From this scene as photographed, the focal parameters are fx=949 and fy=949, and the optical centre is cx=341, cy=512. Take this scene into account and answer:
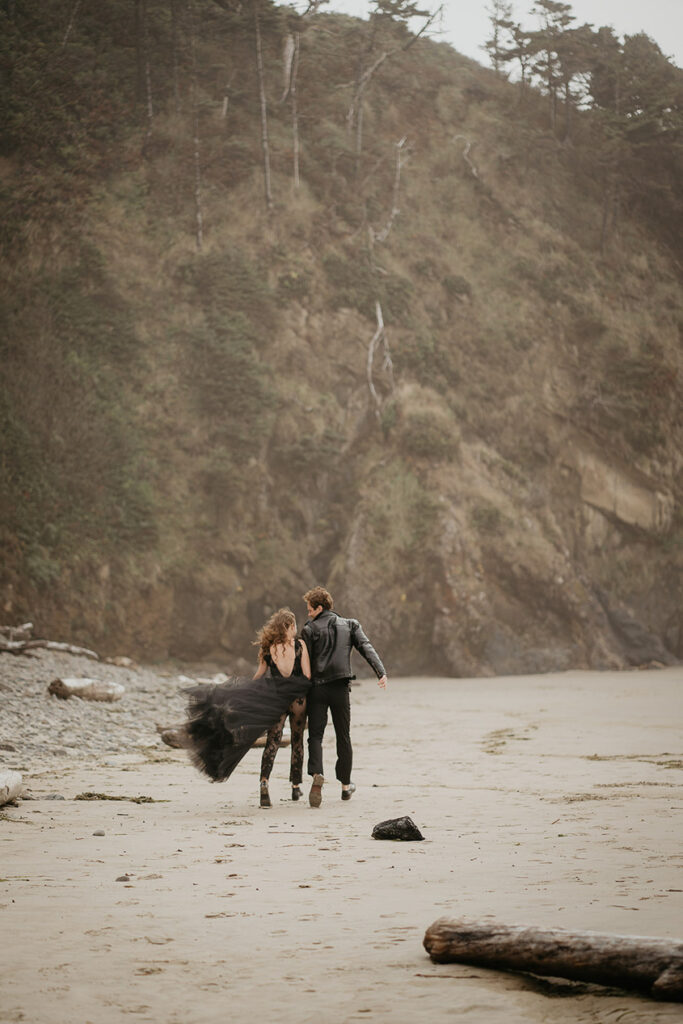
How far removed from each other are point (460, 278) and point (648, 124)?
11.1 m

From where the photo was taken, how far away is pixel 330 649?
30.6 feet

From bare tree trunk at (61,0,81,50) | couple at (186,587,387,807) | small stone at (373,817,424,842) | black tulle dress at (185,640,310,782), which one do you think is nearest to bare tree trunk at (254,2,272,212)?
bare tree trunk at (61,0,81,50)

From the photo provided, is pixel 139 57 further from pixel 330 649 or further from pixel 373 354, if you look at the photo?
pixel 330 649

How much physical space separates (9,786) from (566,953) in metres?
5.74

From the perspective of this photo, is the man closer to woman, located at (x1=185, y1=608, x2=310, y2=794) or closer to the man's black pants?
the man's black pants

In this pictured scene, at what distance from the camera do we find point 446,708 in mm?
19234

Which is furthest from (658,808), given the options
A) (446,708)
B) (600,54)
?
(600,54)

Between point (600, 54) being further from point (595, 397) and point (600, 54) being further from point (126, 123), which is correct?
point (126, 123)

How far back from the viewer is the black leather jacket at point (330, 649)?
928 centimetres

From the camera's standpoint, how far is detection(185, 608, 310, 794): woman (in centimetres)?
877

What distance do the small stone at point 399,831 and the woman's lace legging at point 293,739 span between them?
2147mm

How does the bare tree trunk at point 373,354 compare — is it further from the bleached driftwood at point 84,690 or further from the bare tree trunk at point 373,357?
the bleached driftwood at point 84,690

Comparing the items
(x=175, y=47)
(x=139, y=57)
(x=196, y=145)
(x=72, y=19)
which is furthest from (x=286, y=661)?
(x=175, y=47)

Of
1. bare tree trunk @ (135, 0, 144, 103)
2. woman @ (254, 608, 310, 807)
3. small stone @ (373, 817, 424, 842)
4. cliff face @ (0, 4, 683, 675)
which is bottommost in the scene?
small stone @ (373, 817, 424, 842)
